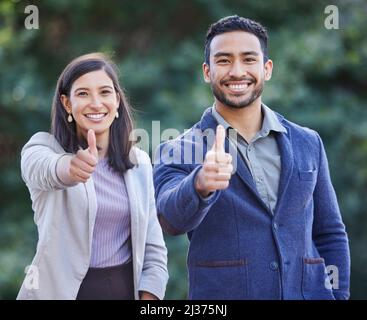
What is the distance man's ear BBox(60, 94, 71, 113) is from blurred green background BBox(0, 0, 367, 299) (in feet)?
7.59

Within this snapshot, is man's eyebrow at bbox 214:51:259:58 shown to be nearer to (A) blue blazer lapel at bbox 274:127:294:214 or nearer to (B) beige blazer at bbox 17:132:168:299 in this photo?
(A) blue blazer lapel at bbox 274:127:294:214

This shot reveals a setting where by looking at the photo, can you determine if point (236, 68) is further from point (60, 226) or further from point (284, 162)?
point (60, 226)

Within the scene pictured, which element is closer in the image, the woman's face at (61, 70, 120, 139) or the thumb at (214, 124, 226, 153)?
the thumb at (214, 124, 226, 153)

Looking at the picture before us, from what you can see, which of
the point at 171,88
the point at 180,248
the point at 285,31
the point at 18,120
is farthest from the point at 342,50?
the point at 18,120

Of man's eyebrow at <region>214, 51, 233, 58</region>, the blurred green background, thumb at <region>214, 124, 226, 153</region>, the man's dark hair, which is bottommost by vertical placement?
thumb at <region>214, 124, 226, 153</region>

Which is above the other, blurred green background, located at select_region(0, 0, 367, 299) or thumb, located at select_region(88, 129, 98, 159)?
blurred green background, located at select_region(0, 0, 367, 299)

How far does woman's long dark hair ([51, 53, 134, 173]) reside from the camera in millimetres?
1592

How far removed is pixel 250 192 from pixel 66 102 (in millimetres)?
387

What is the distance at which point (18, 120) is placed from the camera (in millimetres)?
4340

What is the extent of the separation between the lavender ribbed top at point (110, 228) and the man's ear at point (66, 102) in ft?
0.44

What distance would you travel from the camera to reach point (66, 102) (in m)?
1.61

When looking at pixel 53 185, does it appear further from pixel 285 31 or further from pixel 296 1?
pixel 296 1

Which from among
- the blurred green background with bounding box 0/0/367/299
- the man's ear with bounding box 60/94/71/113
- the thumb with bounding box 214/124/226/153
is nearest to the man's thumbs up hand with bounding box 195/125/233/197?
the thumb with bounding box 214/124/226/153

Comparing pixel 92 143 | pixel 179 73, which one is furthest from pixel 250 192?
pixel 179 73
